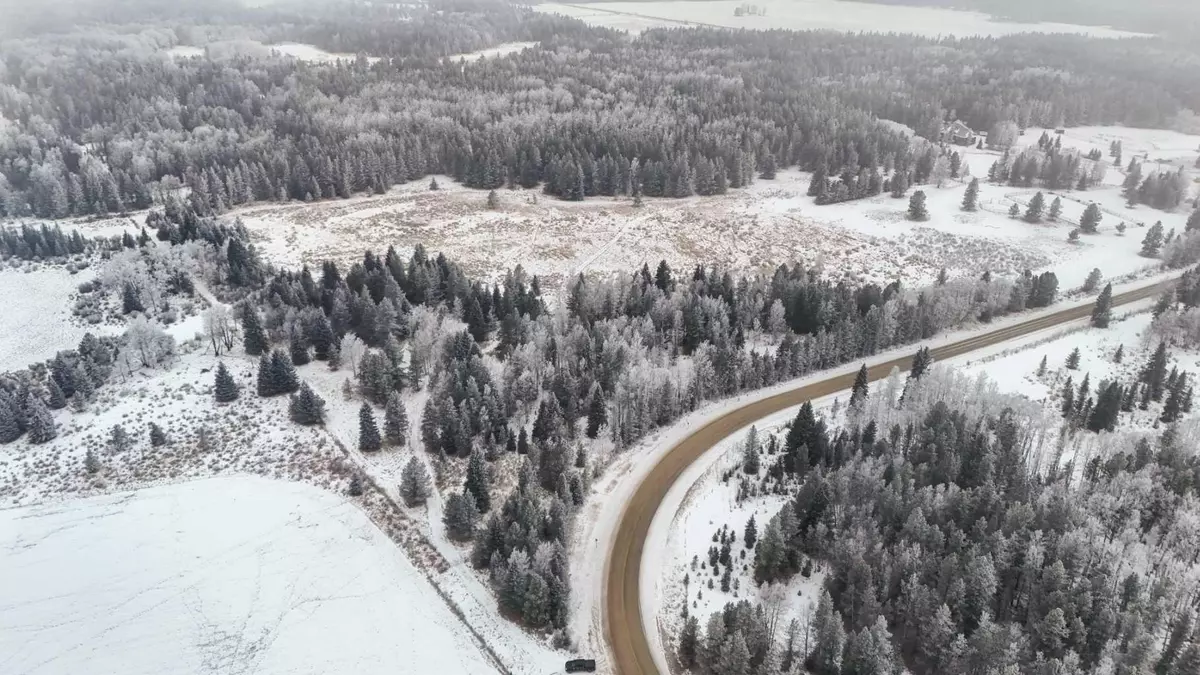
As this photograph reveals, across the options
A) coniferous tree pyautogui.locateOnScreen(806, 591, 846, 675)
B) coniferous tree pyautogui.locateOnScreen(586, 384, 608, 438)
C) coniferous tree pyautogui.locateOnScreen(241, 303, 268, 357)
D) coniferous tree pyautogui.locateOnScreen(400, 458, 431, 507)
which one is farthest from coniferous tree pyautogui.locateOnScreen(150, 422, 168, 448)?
coniferous tree pyautogui.locateOnScreen(806, 591, 846, 675)

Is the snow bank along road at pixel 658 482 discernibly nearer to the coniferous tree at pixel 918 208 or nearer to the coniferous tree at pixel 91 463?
the coniferous tree at pixel 918 208

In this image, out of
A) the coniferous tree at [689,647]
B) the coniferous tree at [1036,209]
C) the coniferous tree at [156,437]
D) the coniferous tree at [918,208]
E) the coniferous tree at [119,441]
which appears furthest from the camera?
the coniferous tree at [918,208]

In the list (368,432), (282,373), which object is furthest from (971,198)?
(282,373)

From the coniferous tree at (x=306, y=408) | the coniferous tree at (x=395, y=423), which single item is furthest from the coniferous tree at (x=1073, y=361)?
the coniferous tree at (x=306, y=408)

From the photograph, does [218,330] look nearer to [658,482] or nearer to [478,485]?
[478,485]

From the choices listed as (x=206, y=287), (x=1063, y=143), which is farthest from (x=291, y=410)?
(x=1063, y=143)

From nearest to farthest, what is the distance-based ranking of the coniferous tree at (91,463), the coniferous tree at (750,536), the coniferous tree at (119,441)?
the coniferous tree at (750,536), the coniferous tree at (91,463), the coniferous tree at (119,441)

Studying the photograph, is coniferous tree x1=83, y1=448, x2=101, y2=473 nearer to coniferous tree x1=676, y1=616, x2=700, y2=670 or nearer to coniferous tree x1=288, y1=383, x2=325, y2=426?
coniferous tree x1=288, y1=383, x2=325, y2=426
